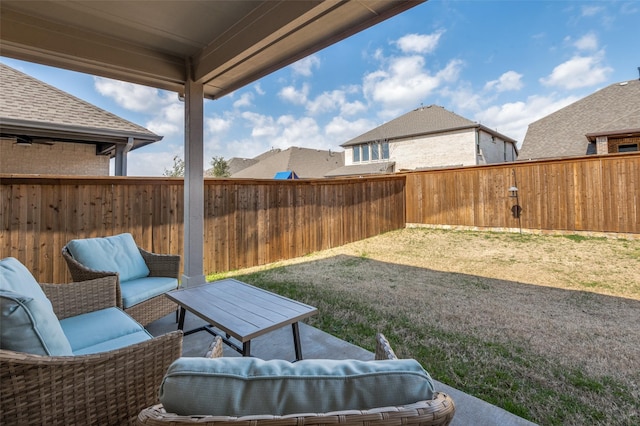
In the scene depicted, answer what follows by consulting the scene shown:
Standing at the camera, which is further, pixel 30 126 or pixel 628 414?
pixel 30 126

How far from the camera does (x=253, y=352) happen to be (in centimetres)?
265

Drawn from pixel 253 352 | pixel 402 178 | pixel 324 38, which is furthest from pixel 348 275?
pixel 402 178

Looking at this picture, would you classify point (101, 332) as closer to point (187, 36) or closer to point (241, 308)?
point (241, 308)

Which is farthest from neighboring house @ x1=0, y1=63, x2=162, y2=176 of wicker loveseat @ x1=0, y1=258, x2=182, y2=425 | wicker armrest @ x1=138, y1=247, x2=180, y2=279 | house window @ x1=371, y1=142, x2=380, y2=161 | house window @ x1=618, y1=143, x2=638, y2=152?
house window @ x1=371, y1=142, x2=380, y2=161

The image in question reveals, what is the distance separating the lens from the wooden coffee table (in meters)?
2.01

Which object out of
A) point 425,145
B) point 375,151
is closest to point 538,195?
point 425,145

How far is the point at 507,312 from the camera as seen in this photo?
3.45 m

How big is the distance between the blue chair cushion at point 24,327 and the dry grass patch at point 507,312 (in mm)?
2186

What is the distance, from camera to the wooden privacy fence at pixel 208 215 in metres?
3.77

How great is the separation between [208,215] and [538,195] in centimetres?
734

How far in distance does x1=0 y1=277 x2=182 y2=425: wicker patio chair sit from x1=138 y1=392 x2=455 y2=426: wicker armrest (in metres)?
0.78

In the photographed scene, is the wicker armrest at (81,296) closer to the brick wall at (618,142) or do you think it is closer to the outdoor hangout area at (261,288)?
the outdoor hangout area at (261,288)

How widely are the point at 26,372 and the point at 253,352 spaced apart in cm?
171

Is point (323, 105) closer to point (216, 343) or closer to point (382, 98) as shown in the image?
point (382, 98)
